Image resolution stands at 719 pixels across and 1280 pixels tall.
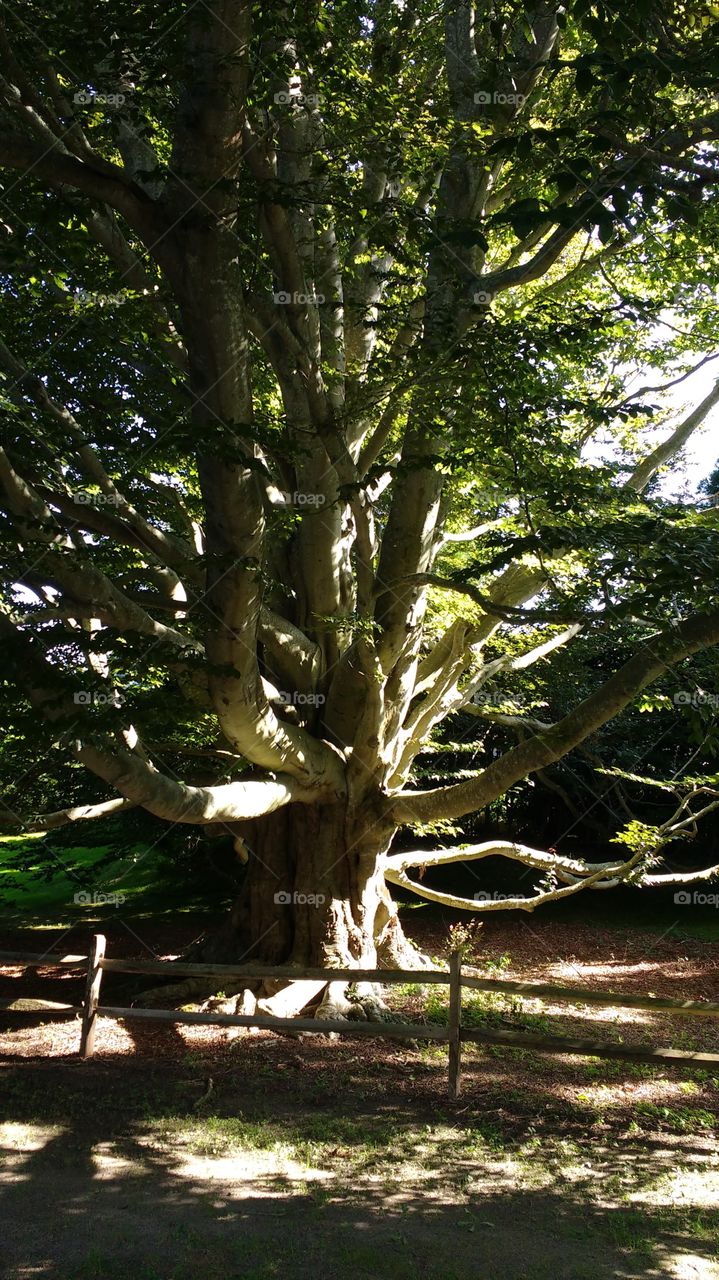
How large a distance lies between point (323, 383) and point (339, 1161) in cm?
579

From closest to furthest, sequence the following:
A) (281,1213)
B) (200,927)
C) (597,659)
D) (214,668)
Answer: (281,1213), (214,668), (200,927), (597,659)

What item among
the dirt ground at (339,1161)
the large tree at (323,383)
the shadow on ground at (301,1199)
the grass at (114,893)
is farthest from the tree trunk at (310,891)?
the grass at (114,893)

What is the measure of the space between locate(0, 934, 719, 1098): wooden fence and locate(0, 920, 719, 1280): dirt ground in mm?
→ 416

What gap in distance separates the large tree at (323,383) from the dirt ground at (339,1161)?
211 cm

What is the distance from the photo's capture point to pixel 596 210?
3.99m

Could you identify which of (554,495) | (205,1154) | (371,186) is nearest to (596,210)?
(554,495)

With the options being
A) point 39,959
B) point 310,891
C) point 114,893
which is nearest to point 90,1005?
point 39,959

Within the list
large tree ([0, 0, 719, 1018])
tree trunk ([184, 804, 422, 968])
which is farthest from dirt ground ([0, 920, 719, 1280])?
large tree ([0, 0, 719, 1018])

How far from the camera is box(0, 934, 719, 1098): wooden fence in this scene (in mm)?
6664

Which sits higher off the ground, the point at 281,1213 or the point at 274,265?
the point at 274,265

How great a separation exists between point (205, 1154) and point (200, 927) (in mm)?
10715

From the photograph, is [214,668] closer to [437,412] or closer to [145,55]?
[437,412]

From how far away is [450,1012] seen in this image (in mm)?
7160

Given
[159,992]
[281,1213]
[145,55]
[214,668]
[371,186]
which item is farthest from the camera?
[159,992]
